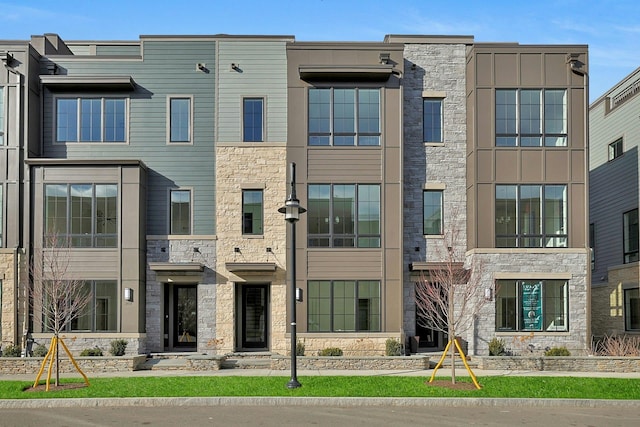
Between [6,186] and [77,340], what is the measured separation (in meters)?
5.34

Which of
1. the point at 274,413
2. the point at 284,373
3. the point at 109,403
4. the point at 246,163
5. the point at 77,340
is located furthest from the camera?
the point at 246,163

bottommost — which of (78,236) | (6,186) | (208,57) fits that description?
(78,236)

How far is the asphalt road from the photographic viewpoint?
13430mm

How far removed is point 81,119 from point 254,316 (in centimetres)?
872

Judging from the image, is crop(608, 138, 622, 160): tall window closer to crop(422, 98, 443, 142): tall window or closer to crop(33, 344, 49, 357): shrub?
crop(422, 98, 443, 142): tall window

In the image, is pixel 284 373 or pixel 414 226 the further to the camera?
pixel 414 226

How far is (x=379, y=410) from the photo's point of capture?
14.7 metres

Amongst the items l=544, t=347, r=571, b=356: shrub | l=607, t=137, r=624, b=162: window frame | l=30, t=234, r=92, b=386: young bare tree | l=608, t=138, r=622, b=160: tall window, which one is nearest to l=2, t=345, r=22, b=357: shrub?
l=30, t=234, r=92, b=386: young bare tree

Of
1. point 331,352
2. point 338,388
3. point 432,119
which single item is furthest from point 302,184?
point 338,388

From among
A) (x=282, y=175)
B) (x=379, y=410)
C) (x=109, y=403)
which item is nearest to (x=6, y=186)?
(x=282, y=175)

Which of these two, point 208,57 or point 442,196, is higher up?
point 208,57

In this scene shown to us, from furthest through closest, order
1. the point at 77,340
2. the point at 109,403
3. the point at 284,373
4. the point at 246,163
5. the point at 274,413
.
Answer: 1. the point at 246,163
2. the point at 77,340
3. the point at 284,373
4. the point at 109,403
5. the point at 274,413

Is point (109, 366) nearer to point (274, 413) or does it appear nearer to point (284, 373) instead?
point (284, 373)

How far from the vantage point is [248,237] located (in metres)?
24.4
